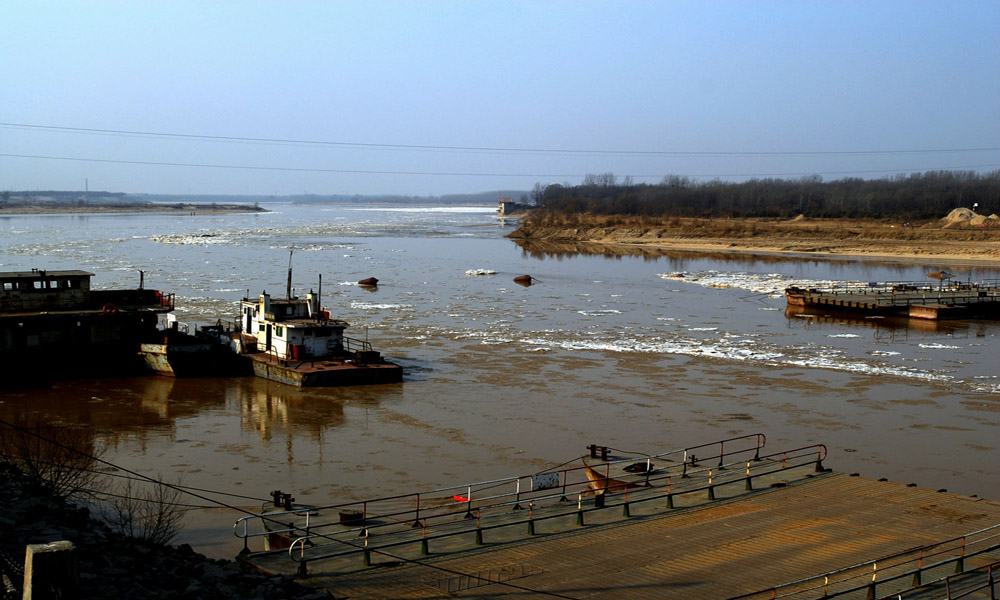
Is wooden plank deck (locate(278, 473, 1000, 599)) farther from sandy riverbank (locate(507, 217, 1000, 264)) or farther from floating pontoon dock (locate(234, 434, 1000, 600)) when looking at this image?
sandy riverbank (locate(507, 217, 1000, 264))

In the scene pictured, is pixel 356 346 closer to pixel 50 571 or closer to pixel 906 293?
pixel 50 571

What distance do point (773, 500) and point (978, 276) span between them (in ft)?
259

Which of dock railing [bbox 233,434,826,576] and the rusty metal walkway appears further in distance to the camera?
dock railing [bbox 233,434,826,576]

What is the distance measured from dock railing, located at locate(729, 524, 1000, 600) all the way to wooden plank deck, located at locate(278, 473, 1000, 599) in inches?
15.9

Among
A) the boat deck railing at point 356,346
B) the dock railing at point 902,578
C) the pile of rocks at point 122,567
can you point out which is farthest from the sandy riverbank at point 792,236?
the pile of rocks at point 122,567

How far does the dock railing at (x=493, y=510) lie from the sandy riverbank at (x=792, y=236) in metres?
96.2

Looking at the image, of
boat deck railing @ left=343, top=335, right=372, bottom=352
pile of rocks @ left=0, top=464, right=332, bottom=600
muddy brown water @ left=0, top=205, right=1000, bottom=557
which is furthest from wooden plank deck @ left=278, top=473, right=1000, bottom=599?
boat deck railing @ left=343, top=335, right=372, bottom=352

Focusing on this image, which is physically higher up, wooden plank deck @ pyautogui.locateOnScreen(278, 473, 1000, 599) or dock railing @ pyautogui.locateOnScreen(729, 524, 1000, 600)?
dock railing @ pyautogui.locateOnScreen(729, 524, 1000, 600)

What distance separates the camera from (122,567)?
44.5 feet

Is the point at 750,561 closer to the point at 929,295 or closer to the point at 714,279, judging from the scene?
the point at 929,295

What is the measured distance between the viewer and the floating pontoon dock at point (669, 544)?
551 inches

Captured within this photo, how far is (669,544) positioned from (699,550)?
57 centimetres

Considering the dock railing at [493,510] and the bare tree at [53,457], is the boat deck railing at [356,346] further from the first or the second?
the dock railing at [493,510]

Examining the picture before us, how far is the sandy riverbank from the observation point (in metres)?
113
